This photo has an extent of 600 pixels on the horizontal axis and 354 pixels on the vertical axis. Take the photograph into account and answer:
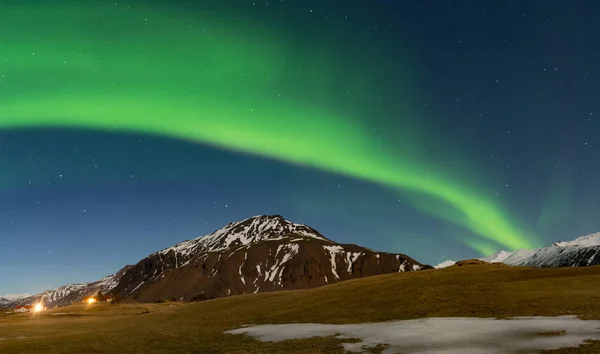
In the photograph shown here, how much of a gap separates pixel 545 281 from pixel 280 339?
43376 millimetres

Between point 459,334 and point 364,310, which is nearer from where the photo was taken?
point 459,334

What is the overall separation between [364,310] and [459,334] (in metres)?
23.7

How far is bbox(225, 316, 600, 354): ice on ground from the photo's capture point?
28266mm

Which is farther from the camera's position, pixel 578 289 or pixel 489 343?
pixel 578 289

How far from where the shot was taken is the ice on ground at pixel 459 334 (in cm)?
2827

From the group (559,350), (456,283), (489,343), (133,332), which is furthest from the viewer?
(456,283)

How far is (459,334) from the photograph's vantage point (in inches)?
1320

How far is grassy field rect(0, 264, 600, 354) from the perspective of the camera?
38125 millimetres

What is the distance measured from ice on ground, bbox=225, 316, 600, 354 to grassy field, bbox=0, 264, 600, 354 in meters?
2.31

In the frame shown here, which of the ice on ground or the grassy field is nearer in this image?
the ice on ground

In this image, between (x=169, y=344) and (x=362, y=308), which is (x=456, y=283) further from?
(x=169, y=344)

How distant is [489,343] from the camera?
96.8 ft

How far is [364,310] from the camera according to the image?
5634 centimetres

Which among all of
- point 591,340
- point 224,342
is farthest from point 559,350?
point 224,342
